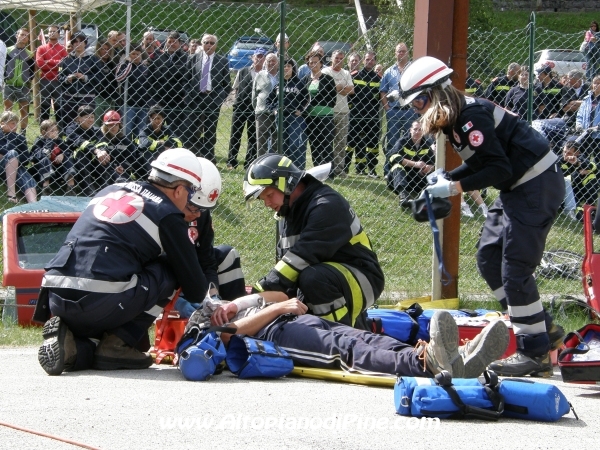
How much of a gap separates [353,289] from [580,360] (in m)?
1.67

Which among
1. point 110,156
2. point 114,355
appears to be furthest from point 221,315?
point 110,156

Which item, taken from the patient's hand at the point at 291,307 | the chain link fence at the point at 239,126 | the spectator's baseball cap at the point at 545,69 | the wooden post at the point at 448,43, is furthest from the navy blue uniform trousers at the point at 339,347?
the spectator's baseball cap at the point at 545,69

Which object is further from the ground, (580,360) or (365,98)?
(365,98)

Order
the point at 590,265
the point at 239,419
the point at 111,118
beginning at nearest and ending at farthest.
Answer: the point at 239,419 < the point at 590,265 < the point at 111,118

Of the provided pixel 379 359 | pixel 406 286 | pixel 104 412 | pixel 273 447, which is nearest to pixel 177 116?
pixel 406 286

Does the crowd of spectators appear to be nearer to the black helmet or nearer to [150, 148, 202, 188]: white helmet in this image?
the black helmet

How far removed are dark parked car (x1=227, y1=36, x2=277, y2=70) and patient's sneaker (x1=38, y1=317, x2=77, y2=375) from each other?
5.82 meters

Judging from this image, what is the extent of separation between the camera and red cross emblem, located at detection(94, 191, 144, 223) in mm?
5770

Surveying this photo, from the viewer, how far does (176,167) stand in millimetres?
5961

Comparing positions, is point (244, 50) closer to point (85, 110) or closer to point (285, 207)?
point (85, 110)

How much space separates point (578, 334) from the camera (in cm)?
591

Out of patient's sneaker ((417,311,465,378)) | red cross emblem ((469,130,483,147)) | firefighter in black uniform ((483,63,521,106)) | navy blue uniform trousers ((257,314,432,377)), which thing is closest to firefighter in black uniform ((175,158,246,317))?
navy blue uniform trousers ((257,314,432,377))

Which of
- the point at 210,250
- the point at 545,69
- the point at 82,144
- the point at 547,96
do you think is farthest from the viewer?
the point at 545,69

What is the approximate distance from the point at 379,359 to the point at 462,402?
1.06 meters
